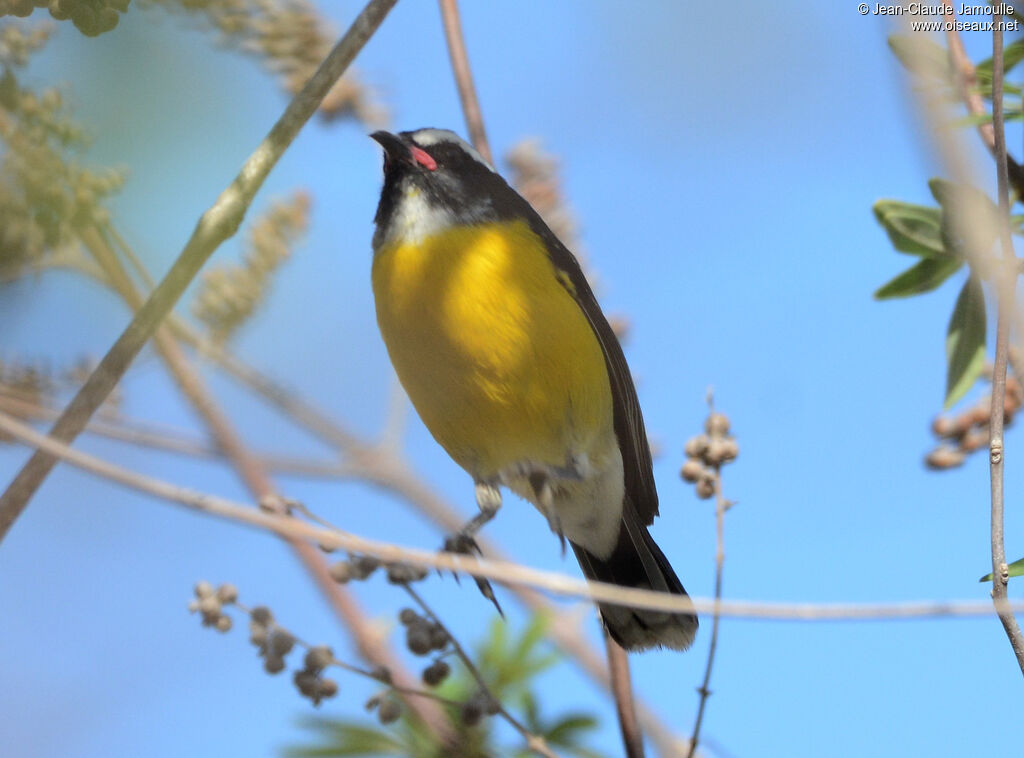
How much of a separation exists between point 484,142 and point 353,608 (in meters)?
1.43

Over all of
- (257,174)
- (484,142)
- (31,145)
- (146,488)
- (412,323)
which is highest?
(484,142)

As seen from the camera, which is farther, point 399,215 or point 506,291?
point 399,215

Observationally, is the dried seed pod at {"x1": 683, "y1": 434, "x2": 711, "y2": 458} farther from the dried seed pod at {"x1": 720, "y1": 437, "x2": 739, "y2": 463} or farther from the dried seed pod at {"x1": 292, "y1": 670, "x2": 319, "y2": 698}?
the dried seed pod at {"x1": 292, "y1": 670, "x2": 319, "y2": 698}

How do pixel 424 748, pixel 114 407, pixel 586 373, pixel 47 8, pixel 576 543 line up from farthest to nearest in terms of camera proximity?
pixel 576 543 < pixel 586 373 < pixel 114 407 < pixel 424 748 < pixel 47 8

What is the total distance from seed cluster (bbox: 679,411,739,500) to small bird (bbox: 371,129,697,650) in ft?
2.43

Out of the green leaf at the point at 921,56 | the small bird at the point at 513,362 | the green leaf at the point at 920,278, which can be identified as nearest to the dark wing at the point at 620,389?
the small bird at the point at 513,362

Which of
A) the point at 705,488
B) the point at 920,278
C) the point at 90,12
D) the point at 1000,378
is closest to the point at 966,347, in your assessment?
the point at 920,278

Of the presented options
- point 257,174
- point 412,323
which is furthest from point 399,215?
point 257,174

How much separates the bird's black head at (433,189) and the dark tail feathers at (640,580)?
1235 mm

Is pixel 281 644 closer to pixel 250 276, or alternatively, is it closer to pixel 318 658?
pixel 318 658

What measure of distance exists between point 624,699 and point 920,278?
1367mm

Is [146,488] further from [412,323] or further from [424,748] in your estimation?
[412,323]

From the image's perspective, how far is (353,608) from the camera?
2.57 m

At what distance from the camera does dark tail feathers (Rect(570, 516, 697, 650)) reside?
3447 millimetres
